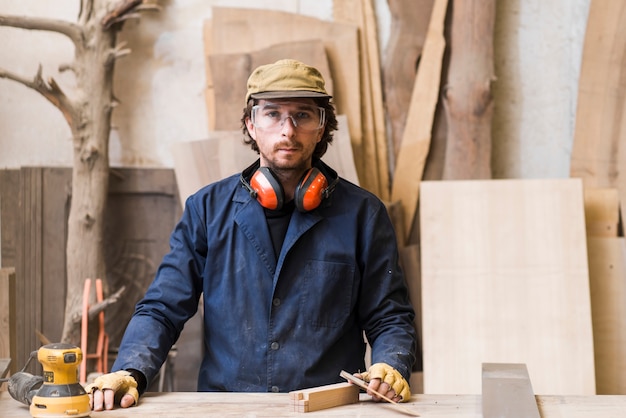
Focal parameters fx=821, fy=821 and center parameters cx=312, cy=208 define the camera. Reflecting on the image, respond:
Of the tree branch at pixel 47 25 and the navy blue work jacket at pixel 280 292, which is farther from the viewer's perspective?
the tree branch at pixel 47 25

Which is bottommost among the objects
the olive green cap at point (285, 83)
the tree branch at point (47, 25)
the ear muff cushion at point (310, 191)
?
the ear muff cushion at point (310, 191)

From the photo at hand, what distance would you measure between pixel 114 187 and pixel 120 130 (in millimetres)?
306

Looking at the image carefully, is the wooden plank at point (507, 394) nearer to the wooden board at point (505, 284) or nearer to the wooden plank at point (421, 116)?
the wooden board at point (505, 284)

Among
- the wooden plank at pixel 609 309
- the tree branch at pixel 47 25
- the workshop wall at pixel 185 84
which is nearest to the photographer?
the wooden plank at pixel 609 309

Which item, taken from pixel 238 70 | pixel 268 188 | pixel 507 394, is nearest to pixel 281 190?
pixel 268 188

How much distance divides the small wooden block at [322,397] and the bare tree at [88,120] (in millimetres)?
2048

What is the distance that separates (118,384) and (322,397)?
1.74ft

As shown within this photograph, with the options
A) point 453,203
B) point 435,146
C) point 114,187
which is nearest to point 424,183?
point 453,203

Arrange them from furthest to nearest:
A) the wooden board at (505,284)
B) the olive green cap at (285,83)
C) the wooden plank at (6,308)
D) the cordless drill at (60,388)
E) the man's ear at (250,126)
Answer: the wooden board at (505,284)
the wooden plank at (6,308)
the man's ear at (250,126)
the olive green cap at (285,83)
the cordless drill at (60,388)

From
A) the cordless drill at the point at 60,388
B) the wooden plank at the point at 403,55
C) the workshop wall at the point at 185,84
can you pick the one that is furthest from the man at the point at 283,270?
the workshop wall at the point at 185,84

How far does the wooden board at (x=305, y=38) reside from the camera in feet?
Answer: 13.5

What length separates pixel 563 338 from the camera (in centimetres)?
353

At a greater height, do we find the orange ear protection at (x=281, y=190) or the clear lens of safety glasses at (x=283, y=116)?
the clear lens of safety glasses at (x=283, y=116)

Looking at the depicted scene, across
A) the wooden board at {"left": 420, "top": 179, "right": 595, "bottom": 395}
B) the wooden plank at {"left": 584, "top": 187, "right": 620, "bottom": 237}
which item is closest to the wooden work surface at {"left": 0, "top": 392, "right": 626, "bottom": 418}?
the wooden board at {"left": 420, "top": 179, "right": 595, "bottom": 395}
